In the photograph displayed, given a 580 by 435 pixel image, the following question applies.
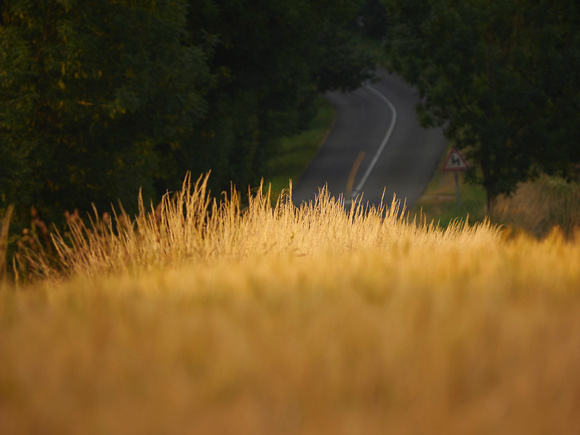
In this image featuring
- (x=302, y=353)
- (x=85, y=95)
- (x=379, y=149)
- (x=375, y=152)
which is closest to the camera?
(x=302, y=353)

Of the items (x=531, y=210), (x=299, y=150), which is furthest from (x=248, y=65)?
(x=299, y=150)

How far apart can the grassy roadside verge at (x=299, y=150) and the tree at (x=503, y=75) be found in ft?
53.7

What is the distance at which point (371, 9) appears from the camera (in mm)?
77312

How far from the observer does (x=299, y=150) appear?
46.9m

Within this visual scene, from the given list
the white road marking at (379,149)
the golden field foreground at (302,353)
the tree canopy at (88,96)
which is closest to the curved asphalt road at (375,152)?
the white road marking at (379,149)

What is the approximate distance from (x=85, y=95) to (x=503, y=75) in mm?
10798

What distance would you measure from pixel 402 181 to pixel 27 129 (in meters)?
25.3

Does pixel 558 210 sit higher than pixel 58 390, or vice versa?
pixel 58 390

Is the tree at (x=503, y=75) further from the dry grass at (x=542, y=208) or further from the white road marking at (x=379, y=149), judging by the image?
the white road marking at (x=379, y=149)

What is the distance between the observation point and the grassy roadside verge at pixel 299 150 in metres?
40.5

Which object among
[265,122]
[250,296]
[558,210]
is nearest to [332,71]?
[265,122]

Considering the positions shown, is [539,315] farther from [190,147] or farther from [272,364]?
[190,147]

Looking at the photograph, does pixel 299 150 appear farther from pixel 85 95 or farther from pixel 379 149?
pixel 85 95

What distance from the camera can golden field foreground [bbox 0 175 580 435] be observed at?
2902mm
